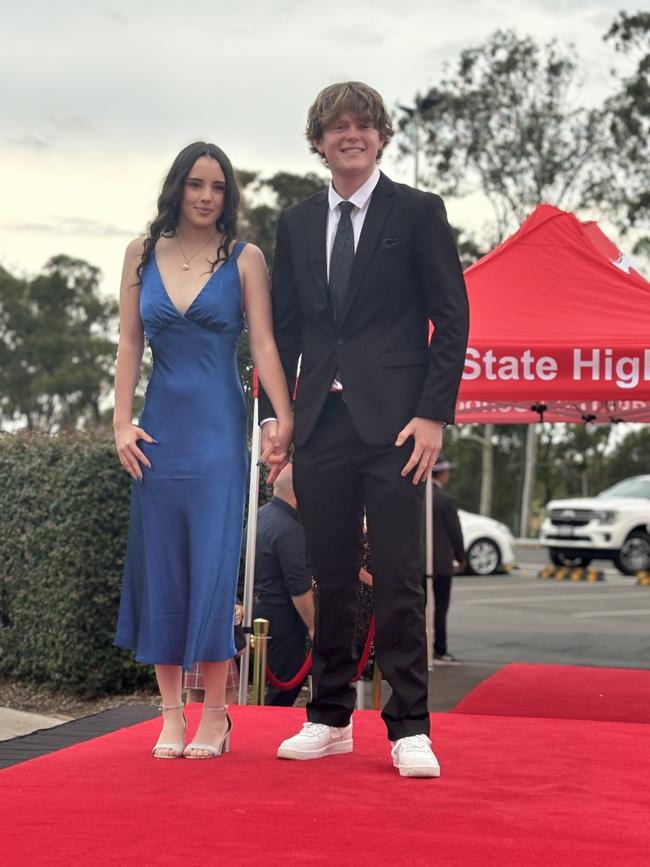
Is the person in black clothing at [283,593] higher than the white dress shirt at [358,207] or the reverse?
the reverse

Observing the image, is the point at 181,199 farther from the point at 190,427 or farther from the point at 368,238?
the point at 190,427

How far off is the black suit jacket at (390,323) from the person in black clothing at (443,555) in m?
7.50

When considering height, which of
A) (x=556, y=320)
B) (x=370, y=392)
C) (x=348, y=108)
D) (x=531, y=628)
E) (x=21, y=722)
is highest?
(x=348, y=108)

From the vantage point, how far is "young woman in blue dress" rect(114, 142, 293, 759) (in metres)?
4.21

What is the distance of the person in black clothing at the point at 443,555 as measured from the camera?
1152 cm

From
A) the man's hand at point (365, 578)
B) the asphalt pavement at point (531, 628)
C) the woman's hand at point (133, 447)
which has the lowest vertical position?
the asphalt pavement at point (531, 628)

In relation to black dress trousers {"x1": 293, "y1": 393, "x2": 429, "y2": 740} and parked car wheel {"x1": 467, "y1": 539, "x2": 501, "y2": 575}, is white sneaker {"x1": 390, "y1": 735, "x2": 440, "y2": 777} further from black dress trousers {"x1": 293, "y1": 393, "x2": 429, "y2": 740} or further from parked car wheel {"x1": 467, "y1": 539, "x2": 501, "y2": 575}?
parked car wheel {"x1": 467, "y1": 539, "x2": 501, "y2": 575}

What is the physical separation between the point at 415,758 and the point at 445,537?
799cm

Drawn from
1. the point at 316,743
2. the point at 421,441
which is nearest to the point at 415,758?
the point at 316,743

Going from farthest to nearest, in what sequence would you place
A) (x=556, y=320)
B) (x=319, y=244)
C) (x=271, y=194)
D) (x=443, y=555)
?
(x=271, y=194), (x=443, y=555), (x=556, y=320), (x=319, y=244)

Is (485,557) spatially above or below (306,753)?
above

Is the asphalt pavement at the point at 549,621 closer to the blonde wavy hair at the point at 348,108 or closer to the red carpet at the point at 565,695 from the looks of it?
the red carpet at the point at 565,695

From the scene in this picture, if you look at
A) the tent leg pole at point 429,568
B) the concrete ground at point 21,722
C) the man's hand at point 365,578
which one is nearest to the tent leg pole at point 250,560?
the man's hand at point 365,578

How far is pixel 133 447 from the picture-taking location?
4.23 metres
